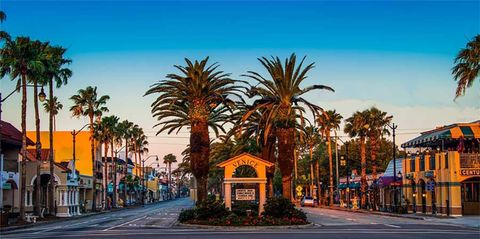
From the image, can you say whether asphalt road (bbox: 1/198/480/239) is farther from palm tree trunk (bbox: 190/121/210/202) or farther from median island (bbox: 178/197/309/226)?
palm tree trunk (bbox: 190/121/210/202)

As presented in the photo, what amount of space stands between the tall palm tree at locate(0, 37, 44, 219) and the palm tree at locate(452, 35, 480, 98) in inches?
1259

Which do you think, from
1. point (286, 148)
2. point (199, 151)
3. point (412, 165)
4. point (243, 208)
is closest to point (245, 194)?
point (243, 208)

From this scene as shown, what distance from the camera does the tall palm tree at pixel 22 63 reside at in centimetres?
5022

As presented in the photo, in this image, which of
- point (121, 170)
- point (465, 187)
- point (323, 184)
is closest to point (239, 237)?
point (465, 187)

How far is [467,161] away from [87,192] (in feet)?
200

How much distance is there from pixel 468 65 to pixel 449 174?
12.8 m

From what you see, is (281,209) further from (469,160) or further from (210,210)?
(469,160)

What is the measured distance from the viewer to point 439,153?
60.6 metres

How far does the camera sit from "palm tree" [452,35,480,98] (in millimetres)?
47688

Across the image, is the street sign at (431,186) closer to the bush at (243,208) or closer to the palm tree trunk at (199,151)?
the bush at (243,208)

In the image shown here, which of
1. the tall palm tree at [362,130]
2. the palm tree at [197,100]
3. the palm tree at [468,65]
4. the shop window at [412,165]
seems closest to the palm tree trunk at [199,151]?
the palm tree at [197,100]

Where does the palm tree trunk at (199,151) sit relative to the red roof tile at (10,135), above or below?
below

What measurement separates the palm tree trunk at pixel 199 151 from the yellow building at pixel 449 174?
76.6ft

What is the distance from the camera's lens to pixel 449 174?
57656mm
